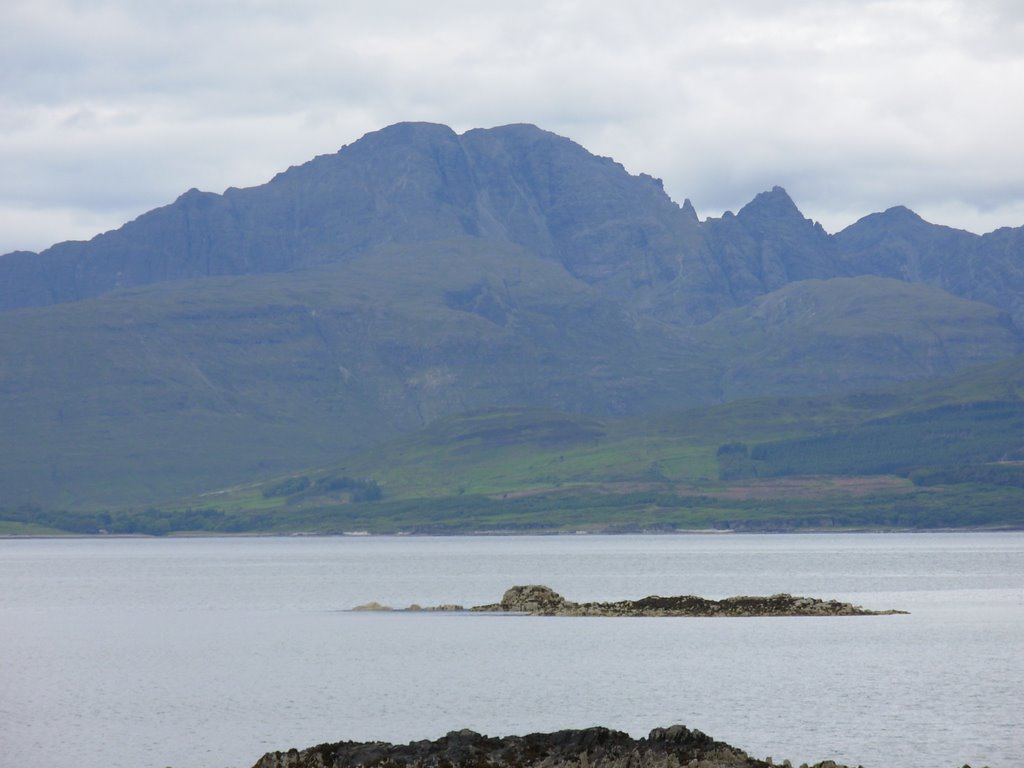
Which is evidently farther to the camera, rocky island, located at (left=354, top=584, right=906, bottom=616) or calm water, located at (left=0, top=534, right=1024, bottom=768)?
rocky island, located at (left=354, top=584, right=906, bottom=616)

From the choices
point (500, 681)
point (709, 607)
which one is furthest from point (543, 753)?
point (709, 607)

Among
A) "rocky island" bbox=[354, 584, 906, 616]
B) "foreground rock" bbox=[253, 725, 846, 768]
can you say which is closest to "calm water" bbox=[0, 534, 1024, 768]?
"rocky island" bbox=[354, 584, 906, 616]

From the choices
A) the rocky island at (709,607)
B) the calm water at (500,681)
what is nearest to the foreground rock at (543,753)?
the calm water at (500,681)

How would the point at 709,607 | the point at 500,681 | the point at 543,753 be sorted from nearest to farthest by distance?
the point at 543,753 < the point at 500,681 < the point at 709,607

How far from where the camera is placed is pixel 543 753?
5053cm

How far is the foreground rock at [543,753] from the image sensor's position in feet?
160

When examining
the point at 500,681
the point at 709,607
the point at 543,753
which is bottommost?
the point at 500,681

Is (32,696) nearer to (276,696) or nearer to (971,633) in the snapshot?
(276,696)

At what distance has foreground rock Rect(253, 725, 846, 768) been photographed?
160ft

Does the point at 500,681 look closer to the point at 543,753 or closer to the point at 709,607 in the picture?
the point at 543,753

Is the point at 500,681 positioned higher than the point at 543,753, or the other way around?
the point at 543,753

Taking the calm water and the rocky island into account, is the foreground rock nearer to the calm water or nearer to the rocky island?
the calm water

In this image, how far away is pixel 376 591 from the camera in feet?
566

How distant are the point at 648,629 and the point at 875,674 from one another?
3408 centimetres
